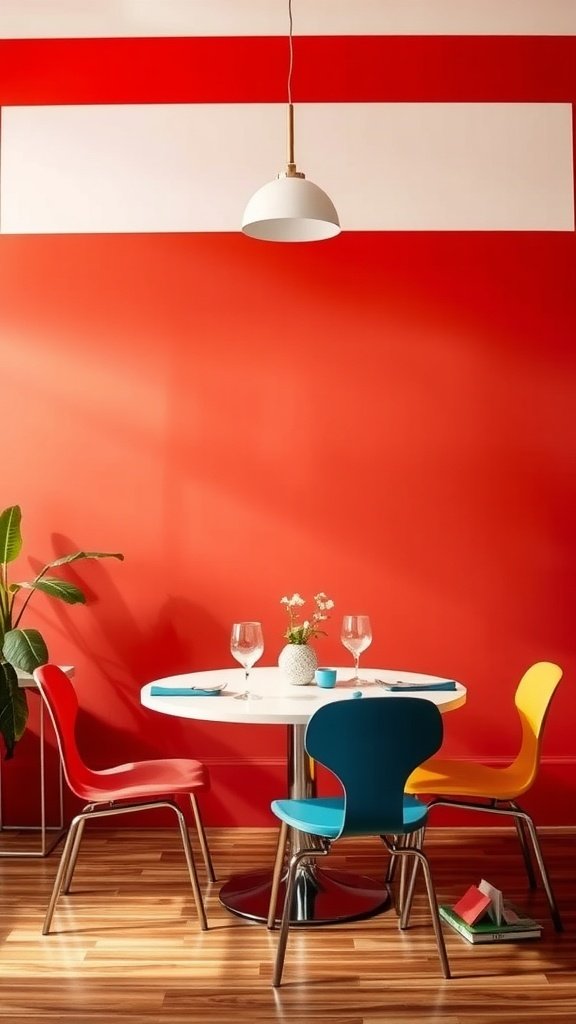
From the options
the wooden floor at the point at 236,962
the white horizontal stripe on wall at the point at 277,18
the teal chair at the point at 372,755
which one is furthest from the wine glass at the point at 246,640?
the white horizontal stripe on wall at the point at 277,18

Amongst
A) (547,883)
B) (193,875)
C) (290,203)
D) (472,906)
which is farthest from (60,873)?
(290,203)

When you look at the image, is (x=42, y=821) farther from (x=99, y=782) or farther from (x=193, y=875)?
(x=193, y=875)

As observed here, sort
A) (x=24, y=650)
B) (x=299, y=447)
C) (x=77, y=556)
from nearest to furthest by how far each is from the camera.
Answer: (x=24, y=650) < (x=77, y=556) < (x=299, y=447)

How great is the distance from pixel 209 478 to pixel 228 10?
81.7 inches

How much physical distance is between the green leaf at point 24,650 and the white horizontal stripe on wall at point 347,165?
1.81 m

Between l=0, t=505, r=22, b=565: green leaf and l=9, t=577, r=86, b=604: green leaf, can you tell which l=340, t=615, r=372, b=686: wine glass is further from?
l=0, t=505, r=22, b=565: green leaf

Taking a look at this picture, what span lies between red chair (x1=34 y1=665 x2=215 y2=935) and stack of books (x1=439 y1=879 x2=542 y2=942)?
0.83 meters

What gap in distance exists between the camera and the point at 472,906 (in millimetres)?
3324

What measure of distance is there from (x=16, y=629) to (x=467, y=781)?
1860mm

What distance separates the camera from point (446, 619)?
455cm

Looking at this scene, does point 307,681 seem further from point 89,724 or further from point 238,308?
point 238,308

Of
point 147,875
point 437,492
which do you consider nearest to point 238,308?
point 437,492

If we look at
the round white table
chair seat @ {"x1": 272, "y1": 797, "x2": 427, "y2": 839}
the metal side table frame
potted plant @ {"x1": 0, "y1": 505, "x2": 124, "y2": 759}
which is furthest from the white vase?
the metal side table frame

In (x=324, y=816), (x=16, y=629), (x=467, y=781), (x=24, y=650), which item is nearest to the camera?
(x=324, y=816)
